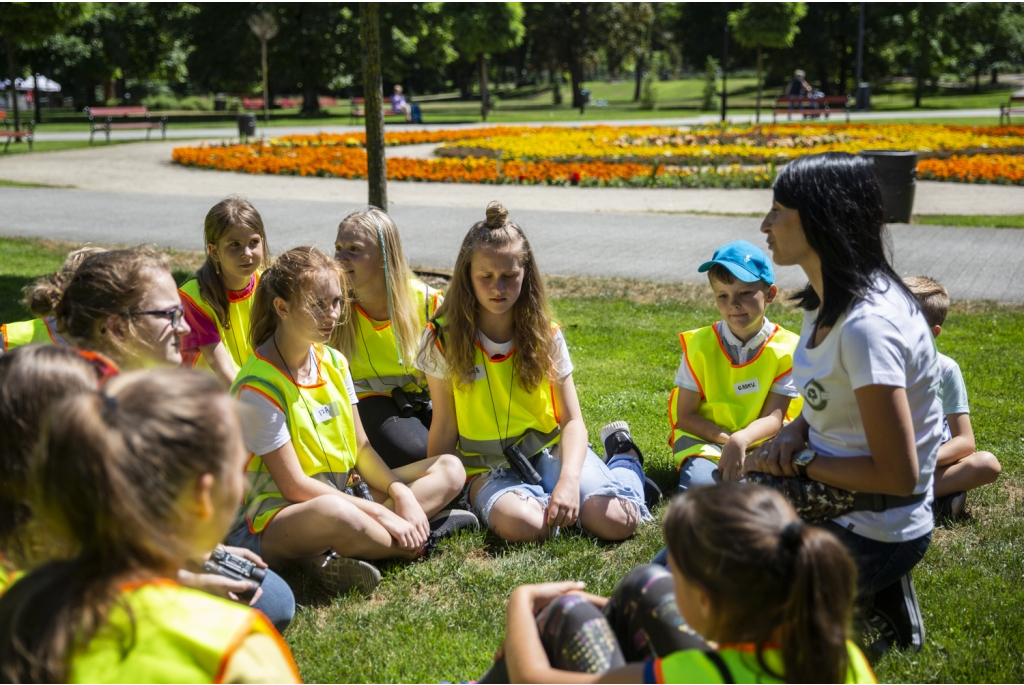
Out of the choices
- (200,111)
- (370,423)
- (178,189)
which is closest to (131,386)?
(370,423)

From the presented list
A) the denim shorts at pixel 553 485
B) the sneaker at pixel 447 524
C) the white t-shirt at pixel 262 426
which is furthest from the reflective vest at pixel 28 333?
the denim shorts at pixel 553 485

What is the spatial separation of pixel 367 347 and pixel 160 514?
9.91ft

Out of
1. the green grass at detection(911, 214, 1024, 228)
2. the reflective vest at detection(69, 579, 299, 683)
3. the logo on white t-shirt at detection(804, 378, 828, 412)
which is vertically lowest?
the reflective vest at detection(69, 579, 299, 683)

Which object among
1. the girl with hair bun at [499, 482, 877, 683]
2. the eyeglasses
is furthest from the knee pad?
the eyeglasses

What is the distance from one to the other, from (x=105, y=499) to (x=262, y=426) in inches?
73.1

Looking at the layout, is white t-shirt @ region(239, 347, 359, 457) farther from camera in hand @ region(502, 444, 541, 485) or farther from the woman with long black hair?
the woman with long black hair

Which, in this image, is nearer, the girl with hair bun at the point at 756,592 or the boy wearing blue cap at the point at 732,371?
the girl with hair bun at the point at 756,592

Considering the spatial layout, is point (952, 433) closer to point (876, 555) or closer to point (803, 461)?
point (876, 555)

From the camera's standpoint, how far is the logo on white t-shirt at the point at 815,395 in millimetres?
2682

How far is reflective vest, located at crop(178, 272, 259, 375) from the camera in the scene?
439 centimetres

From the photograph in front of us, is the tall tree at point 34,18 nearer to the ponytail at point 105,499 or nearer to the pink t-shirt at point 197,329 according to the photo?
the pink t-shirt at point 197,329

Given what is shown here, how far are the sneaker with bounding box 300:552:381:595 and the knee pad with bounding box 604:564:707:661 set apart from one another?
1444mm

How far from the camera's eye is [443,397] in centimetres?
404

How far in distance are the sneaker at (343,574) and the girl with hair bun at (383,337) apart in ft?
2.90
